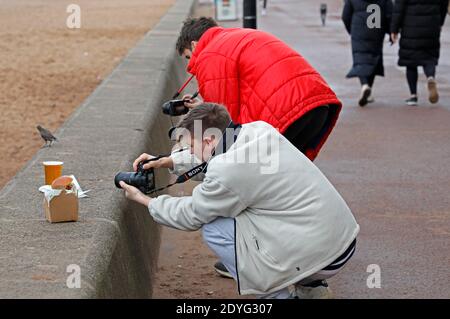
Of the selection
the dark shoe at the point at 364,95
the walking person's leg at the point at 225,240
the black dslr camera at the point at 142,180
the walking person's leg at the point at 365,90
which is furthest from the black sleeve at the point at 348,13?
the walking person's leg at the point at 225,240

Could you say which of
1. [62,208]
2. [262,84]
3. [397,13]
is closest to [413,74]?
[397,13]

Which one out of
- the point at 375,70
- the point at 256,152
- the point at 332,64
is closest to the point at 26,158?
the point at 375,70

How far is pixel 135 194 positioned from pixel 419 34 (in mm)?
8951

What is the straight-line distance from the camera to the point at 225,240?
5.04m

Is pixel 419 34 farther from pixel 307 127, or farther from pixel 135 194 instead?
pixel 135 194

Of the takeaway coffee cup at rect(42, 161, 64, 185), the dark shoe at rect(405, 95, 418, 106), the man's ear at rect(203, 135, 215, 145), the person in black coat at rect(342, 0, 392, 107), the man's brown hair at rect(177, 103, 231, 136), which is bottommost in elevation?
the dark shoe at rect(405, 95, 418, 106)

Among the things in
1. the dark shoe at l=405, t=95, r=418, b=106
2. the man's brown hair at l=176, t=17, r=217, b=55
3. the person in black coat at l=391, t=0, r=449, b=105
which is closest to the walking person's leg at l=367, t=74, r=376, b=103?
the person in black coat at l=391, t=0, r=449, b=105

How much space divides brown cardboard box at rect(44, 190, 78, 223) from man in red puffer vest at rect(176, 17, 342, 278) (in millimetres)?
1026

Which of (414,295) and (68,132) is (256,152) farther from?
(68,132)

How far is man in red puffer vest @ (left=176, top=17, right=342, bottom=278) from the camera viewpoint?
5914mm

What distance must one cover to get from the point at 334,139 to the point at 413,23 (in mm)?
3022

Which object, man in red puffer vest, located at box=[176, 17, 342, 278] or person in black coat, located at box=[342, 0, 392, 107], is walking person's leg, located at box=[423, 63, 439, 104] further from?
man in red puffer vest, located at box=[176, 17, 342, 278]

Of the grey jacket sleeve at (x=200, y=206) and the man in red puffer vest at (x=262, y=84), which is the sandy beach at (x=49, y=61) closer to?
the man in red puffer vest at (x=262, y=84)

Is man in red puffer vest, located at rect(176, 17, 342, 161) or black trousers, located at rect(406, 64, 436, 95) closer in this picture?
man in red puffer vest, located at rect(176, 17, 342, 161)
